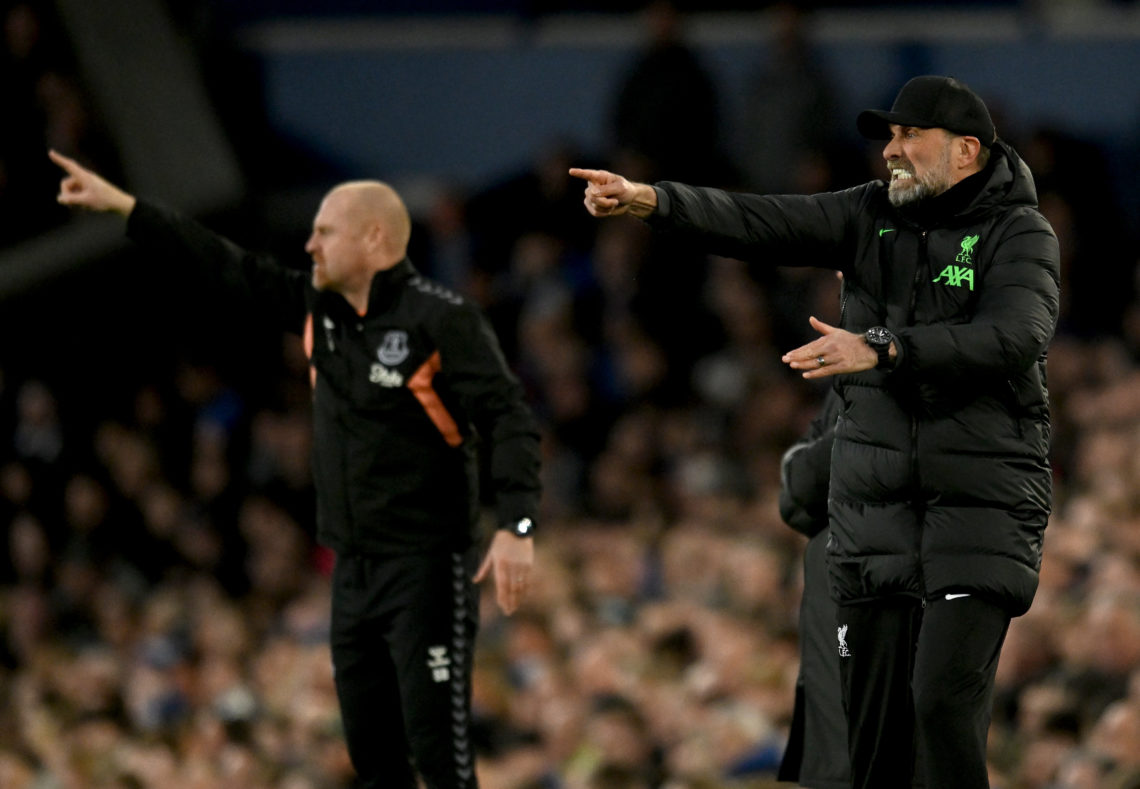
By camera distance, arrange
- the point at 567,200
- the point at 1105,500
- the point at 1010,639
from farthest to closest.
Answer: the point at 567,200 < the point at 1105,500 < the point at 1010,639

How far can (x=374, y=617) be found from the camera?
5746 millimetres

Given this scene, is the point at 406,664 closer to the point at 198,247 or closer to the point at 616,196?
the point at 198,247

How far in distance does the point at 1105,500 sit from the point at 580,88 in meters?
5.74

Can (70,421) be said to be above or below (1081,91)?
below

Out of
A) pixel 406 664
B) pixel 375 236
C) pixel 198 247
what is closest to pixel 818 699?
pixel 406 664

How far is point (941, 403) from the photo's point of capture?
4574 millimetres

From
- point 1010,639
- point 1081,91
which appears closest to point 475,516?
point 1010,639

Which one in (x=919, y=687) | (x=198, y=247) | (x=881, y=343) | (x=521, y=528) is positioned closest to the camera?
(x=881, y=343)

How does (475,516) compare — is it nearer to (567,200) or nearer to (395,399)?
(395,399)

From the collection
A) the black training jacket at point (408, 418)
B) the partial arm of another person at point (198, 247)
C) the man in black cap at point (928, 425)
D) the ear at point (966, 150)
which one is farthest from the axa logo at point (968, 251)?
the partial arm of another person at point (198, 247)

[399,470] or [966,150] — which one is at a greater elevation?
[966,150]

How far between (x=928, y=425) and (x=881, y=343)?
372mm

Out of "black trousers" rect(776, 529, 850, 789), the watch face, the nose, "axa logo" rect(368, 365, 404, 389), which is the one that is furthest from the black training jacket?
the watch face

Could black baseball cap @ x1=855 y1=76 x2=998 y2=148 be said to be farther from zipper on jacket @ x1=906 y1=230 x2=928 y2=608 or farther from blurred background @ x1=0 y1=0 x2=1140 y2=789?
blurred background @ x1=0 y1=0 x2=1140 y2=789
